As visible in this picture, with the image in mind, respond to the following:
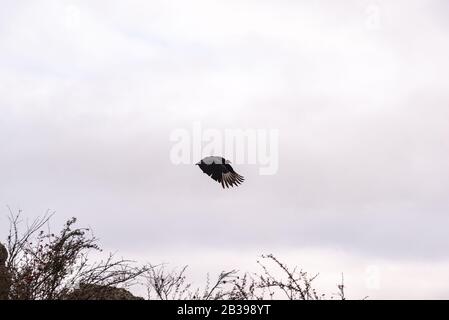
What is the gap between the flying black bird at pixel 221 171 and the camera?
976 inches

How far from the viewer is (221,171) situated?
82.1 feet

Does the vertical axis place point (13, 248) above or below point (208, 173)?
below

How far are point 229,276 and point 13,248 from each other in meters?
5.69

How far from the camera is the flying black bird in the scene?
24.8 m
